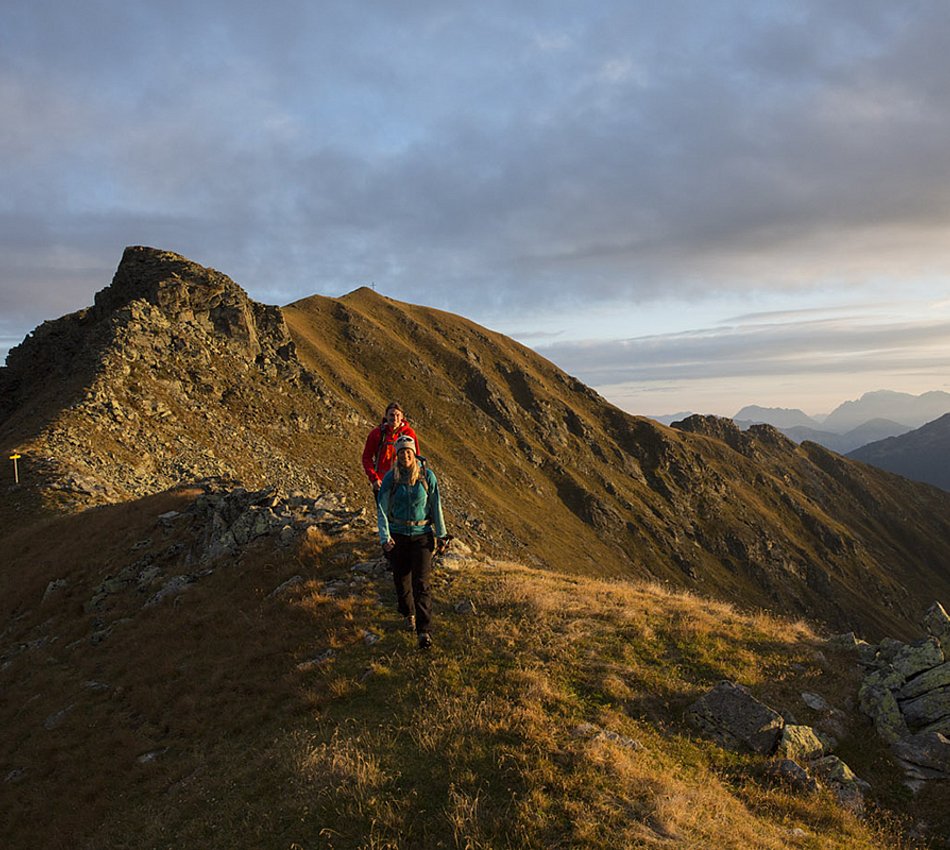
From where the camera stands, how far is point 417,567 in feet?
34.5

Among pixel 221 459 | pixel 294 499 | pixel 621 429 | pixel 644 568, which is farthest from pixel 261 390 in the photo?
pixel 621 429

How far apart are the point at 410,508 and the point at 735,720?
6.92m

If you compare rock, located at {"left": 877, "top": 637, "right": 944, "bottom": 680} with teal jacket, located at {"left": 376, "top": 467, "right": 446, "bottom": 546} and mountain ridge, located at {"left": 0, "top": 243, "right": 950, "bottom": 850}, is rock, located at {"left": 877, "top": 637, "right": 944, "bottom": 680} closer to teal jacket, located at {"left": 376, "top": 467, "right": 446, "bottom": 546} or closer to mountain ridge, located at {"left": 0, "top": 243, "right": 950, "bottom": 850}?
mountain ridge, located at {"left": 0, "top": 243, "right": 950, "bottom": 850}

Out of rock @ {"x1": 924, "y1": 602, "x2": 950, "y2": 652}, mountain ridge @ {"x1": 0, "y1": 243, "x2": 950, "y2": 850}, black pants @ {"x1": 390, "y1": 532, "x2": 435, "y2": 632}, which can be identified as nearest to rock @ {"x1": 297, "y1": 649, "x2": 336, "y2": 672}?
mountain ridge @ {"x1": 0, "y1": 243, "x2": 950, "y2": 850}

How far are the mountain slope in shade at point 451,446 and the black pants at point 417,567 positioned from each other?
84.9 ft

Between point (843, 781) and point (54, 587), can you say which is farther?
point (54, 587)

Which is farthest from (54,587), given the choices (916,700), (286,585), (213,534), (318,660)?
(916,700)

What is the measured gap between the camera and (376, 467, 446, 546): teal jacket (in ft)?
34.3

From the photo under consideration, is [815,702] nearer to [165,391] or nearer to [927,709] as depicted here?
[927,709]

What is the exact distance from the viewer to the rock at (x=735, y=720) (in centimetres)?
878

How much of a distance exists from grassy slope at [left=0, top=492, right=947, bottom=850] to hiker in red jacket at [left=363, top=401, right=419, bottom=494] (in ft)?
9.21

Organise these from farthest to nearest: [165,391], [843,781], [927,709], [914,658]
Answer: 1. [165,391]
2. [914,658]
3. [927,709]
4. [843,781]

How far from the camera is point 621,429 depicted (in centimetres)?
15112

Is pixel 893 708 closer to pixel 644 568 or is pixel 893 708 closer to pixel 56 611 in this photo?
pixel 56 611
